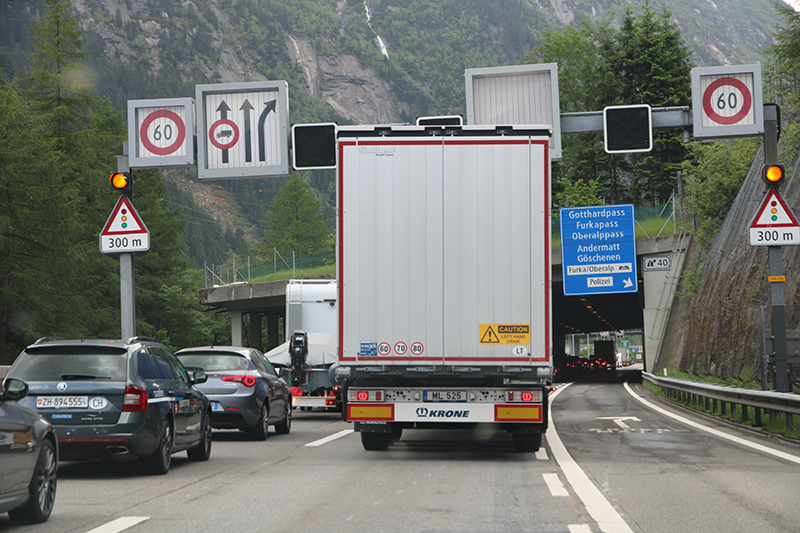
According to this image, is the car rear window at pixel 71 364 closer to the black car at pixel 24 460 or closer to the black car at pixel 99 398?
the black car at pixel 99 398

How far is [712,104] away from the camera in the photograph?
15656mm

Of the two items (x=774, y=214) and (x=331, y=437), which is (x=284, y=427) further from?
(x=774, y=214)

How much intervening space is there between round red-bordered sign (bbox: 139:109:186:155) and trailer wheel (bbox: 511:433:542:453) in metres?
7.80

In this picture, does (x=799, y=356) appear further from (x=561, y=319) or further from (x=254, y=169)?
(x=561, y=319)

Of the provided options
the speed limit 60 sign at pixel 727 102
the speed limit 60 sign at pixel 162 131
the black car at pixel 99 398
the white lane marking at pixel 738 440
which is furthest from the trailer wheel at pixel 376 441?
the speed limit 60 sign at pixel 727 102

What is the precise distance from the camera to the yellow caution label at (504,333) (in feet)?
37.6

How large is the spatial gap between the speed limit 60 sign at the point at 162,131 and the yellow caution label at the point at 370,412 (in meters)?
6.19

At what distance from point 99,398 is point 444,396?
411 cm

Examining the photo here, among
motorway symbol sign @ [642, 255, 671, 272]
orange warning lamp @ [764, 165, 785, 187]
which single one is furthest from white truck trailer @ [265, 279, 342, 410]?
motorway symbol sign @ [642, 255, 671, 272]

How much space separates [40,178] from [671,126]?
1248 inches

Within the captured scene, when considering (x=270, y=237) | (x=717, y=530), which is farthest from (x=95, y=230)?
(x=270, y=237)

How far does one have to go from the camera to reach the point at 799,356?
1521cm

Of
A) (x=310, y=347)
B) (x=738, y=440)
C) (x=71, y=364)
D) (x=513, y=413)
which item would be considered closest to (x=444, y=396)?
(x=513, y=413)

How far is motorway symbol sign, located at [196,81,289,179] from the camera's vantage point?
16.2 meters
